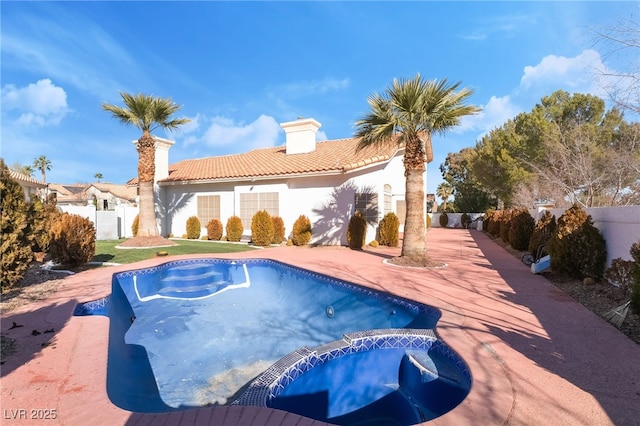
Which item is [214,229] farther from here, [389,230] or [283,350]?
[283,350]

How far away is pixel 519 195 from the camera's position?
27.3m

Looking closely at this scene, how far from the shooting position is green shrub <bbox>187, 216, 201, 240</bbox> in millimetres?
21312

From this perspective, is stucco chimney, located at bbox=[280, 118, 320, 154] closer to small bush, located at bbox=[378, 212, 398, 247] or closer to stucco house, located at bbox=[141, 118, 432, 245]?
stucco house, located at bbox=[141, 118, 432, 245]

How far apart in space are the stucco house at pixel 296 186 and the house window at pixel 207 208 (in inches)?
2.7

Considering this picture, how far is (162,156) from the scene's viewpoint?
22938 mm

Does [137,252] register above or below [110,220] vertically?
below

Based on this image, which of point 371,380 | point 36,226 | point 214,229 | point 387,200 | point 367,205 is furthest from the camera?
point 214,229

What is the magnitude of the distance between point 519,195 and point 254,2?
25603mm

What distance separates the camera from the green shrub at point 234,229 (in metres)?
19.7

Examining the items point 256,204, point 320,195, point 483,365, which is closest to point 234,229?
point 256,204

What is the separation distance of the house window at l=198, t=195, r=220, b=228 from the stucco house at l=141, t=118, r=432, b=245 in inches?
2.7

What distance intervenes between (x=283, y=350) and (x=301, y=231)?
11.1 meters

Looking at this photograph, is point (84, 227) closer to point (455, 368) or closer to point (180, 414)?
point (180, 414)

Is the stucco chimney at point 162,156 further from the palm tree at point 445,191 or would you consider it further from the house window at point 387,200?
the palm tree at point 445,191
